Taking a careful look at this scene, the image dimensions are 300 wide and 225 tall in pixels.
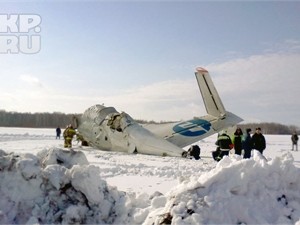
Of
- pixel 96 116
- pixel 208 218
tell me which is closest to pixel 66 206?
pixel 208 218

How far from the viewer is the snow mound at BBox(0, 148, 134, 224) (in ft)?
14.1

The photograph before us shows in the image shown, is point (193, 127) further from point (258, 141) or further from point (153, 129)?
point (258, 141)

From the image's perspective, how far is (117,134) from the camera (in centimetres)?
1609

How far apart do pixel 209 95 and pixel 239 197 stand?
55.5 feet

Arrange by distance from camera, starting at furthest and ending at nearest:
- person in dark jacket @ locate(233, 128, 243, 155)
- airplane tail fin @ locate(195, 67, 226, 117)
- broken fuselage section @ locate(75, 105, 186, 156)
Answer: airplane tail fin @ locate(195, 67, 226, 117) < broken fuselage section @ locate(75, 105, 186, 156) < person in dark jacket @ locate(233, 128, 243, 155)

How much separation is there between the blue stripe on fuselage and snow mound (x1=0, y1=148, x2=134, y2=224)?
42.1ft

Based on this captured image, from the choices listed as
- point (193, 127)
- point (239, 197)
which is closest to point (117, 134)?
Result: point (193, 127)

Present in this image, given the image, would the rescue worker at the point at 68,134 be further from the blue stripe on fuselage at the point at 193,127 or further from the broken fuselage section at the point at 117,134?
the blue stripe on fuselage at the point at 193,127

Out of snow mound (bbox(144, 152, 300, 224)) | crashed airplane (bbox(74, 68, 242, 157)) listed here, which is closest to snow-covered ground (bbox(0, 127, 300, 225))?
snow mound (bbox(144, 152, 300, 224))

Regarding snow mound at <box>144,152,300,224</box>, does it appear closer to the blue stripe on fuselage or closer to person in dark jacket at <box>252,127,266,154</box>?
person in dark jacket at <box>252,127,266,154</box>

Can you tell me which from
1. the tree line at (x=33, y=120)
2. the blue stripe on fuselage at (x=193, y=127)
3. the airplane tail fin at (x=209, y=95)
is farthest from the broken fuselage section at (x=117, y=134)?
the tree line at (x=33, y=120)

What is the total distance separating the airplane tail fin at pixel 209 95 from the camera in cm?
2012

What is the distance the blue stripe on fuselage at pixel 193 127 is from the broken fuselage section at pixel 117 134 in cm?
248

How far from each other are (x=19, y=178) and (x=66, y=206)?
727mm
